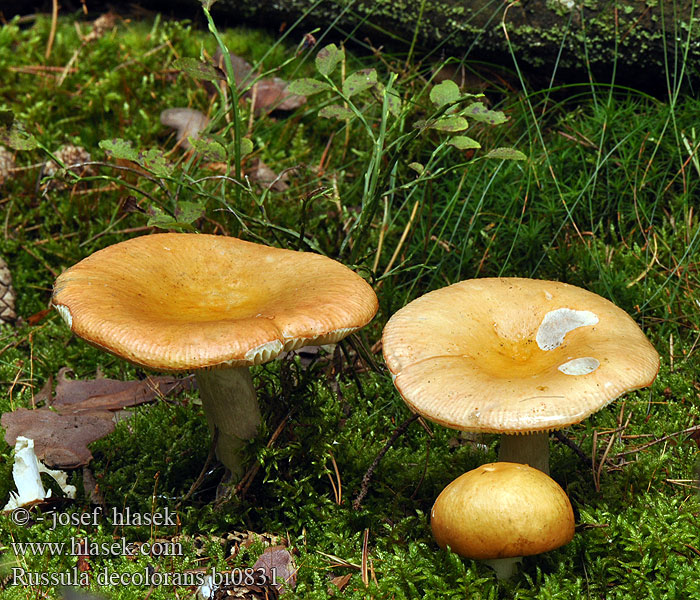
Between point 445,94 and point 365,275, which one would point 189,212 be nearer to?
point 365,275

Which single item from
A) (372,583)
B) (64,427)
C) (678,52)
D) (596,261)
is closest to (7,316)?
(64,427)

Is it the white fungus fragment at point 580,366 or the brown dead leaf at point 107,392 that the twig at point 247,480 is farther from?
the white fungus fragment at point 580,366

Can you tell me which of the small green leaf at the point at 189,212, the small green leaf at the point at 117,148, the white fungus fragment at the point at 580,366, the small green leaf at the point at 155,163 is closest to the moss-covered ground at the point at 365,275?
the small green leaf at the point at 189,212

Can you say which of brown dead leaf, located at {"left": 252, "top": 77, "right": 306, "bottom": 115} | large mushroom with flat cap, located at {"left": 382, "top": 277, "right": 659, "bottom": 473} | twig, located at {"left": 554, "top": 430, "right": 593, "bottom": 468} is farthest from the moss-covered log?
twig, located at {"left": 554, "top": 430, "right": 593, "bottom": 468}

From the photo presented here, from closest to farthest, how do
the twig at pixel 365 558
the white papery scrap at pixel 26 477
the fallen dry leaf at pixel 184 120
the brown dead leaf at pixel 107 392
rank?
the twig at pixel 365 558 < the white papery scrap at pixel 26 477 < the brown dead leaf at pixel 107 392 < the fallen dry leaf at pixel 184 120

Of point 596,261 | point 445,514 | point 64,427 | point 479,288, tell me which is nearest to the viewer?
point 445,514

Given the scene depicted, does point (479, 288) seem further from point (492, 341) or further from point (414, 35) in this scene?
point (414, 35)

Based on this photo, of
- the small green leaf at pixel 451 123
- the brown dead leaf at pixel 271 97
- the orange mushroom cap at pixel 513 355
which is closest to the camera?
the orange mushroom cap at pixel 513 355
